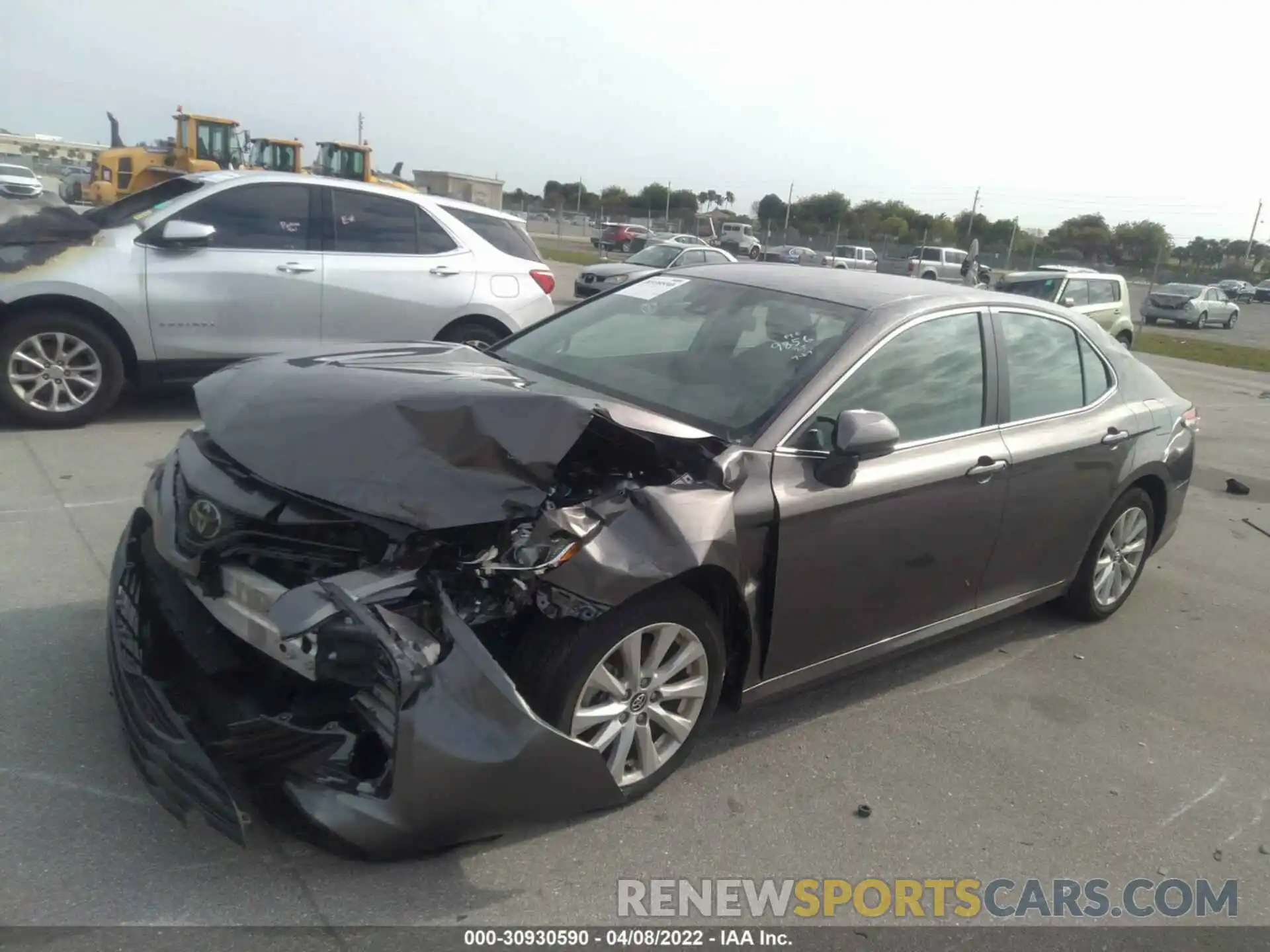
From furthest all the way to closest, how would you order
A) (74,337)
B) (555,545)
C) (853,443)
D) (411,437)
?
(74,337) < (853,443) < (411,437) < (555,545)

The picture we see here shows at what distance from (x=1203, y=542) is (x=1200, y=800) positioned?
12.5ft

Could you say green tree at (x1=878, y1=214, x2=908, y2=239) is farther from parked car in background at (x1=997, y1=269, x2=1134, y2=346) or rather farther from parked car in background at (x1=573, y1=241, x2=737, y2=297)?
parked car in background at (x1=997, y1=269, x2=1134, y2=346)

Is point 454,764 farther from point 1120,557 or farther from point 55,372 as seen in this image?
point 55,372

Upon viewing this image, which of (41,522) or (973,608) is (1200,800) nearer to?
(973,608)

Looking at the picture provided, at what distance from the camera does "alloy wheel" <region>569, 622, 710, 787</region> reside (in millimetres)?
3012

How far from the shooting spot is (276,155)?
85.2 ft

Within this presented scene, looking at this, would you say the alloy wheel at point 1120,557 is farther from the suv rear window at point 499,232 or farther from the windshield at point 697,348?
the suv rear window at point 499,232

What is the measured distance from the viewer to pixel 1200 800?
3713 mm

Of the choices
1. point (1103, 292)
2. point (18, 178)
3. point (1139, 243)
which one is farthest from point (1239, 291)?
point (18, 178)

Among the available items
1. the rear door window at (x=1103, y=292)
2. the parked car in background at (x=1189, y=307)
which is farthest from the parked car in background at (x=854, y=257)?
the rear door window at (x=1103, y=292)

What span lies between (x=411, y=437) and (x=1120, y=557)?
3.89 meters

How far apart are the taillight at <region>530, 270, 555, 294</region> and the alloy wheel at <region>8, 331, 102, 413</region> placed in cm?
346

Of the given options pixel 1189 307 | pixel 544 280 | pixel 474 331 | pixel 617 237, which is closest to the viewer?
pixel 474 331

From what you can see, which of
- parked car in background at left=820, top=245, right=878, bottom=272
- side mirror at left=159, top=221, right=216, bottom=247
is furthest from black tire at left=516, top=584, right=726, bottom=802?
parked car in background at left=820, top=245, right=878, bottom=272
